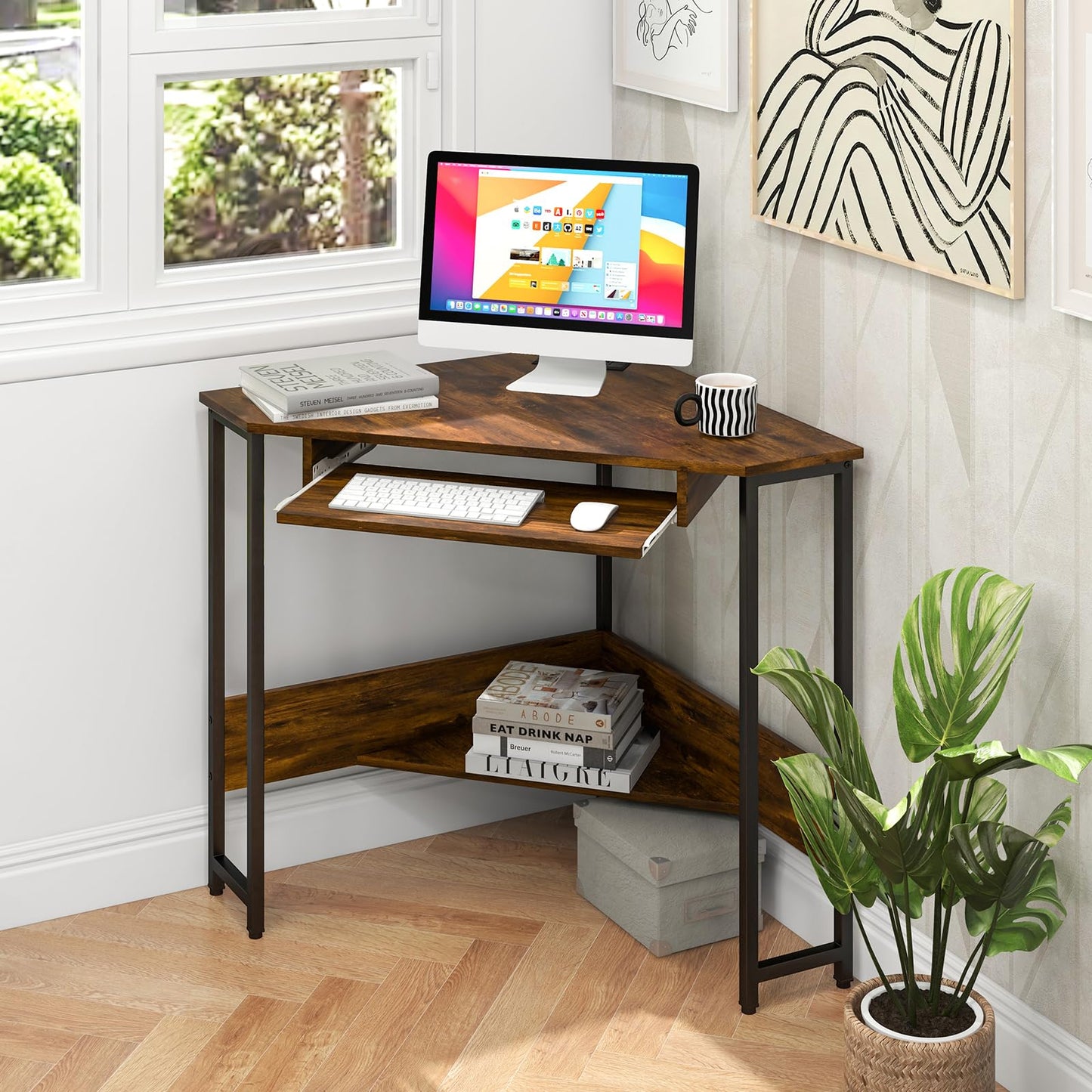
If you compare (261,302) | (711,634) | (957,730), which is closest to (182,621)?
(261,302)

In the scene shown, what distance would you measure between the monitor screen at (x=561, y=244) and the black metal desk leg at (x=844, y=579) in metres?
0.37

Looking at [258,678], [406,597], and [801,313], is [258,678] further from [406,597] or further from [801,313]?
[801,313]

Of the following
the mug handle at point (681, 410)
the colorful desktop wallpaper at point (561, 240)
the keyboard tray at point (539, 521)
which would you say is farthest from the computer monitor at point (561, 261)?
the keyboard tray at point (539, 521)

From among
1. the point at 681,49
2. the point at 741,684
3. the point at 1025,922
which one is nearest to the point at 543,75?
the point at 681,49

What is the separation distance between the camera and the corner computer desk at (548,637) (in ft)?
8.38

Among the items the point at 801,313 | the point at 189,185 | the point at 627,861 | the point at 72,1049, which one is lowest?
the point at 72,1049

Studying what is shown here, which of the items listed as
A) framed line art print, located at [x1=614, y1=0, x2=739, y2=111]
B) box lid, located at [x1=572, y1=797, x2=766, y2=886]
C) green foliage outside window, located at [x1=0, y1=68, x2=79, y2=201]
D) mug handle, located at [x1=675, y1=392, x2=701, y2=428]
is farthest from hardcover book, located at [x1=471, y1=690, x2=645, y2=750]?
green foliage outside window, located at [x1=0, y1=68, x2=79, y2=201]

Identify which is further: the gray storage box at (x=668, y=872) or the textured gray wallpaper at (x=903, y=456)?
the gray storage box at (x=668, y=872)

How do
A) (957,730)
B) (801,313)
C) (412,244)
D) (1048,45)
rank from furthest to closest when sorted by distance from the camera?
(412,244) < (801,313) < (957,730) < (1048,45)

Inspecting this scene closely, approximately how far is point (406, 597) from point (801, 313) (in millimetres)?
1021

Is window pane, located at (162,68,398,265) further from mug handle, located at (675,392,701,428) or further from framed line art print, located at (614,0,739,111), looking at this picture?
mug handle, located at (675,392,701,428)

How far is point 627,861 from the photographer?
2.93 meters

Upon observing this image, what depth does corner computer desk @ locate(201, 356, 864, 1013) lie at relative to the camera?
2.55m

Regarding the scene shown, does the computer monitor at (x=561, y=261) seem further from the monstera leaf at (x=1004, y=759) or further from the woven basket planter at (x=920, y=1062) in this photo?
the woven basket planter at (x=920, y=1062)
